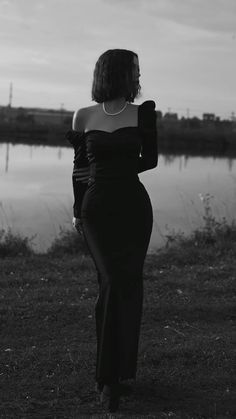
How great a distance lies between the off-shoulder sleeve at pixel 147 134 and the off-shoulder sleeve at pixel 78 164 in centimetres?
36

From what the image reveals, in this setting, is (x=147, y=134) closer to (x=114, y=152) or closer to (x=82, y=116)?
(x=114, y=152)

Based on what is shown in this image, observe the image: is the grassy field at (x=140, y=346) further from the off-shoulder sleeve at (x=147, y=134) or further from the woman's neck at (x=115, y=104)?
the woman's neck at (x=115, y=104)

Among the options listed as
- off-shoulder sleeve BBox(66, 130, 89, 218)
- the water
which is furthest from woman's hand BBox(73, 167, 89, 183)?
the water

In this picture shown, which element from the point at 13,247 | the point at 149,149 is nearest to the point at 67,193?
the point at 13,247

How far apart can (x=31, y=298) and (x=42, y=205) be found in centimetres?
1134

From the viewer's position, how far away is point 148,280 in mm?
7703

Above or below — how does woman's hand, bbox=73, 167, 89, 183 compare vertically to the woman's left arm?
below

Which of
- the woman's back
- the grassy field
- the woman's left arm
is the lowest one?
the grassy field

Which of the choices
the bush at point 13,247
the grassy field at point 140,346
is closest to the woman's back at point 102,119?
the grassy field at point 140,346

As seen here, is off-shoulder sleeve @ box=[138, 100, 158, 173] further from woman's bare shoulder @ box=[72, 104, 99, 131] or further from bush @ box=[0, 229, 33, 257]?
bush @ box=[0, 229, 33, 257]

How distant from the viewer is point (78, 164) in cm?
414

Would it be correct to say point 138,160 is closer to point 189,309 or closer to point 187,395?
point 187,395

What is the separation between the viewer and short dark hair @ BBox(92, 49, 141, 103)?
12.8 ft

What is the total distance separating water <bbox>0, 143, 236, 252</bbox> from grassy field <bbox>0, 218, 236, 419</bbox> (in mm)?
4095
